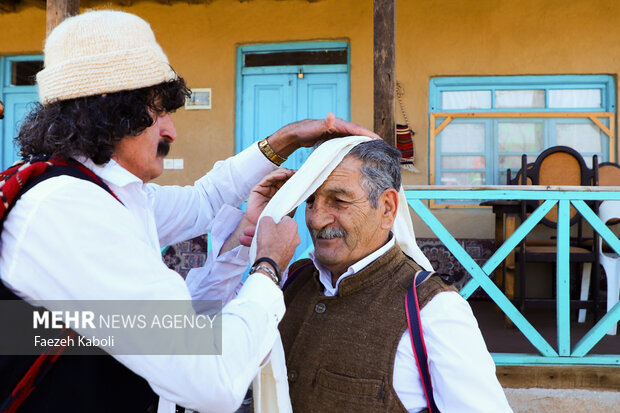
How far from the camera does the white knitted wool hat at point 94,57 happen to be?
122cm

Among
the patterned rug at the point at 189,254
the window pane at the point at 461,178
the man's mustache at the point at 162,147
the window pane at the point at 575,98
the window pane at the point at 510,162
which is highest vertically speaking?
the window pane at the point at 575,98

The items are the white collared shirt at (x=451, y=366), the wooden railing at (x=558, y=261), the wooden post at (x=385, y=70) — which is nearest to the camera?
the white collared shirt at (x=451, y=366)

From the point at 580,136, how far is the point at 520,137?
66 cm

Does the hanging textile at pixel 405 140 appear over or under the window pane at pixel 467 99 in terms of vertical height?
under

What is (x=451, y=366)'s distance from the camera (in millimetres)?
1430

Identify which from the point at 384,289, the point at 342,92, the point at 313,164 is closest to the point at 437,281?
the point at 384,289

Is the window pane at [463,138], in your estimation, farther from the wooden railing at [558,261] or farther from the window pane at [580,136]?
the wooden railing at [558,261]

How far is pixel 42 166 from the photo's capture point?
3.79 feet

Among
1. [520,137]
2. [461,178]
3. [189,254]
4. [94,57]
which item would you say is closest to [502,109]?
[520,137]

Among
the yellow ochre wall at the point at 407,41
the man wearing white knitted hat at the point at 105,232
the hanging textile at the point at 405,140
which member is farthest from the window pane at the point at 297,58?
the man wearing white knitted hat at the point at 105,232

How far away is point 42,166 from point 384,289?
108cm

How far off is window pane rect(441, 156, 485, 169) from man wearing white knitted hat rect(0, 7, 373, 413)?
4.74 metres

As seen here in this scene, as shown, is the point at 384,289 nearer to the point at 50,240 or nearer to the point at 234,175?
the point at 234,175

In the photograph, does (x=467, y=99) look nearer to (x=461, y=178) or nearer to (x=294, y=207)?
(x=461, y=178)
